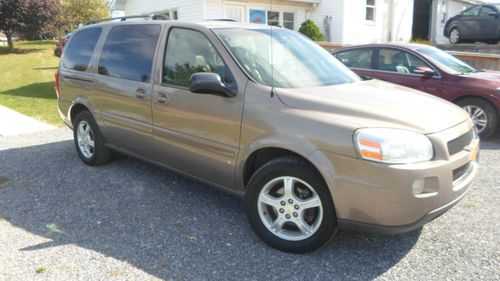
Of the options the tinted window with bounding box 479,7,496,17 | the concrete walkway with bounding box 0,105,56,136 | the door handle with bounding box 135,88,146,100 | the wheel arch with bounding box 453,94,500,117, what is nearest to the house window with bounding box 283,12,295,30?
the tinted window with bounding box 479,7,496,17

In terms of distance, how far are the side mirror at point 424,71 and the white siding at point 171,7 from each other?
9.83m

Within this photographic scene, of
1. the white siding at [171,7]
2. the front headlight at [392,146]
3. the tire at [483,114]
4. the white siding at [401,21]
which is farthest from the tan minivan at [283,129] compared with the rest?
the white siding at [401,21]

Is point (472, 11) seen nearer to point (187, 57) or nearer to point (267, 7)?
point (267, 7)

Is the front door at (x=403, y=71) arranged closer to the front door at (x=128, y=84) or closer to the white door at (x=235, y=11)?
the front door at (x=128, y=84)

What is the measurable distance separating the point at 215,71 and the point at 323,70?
40.9 inches

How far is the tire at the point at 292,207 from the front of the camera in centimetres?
312

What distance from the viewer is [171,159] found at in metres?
4.24

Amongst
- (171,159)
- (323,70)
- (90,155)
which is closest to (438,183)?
(323,70)

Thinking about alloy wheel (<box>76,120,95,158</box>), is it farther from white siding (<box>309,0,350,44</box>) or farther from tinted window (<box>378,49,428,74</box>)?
white siding (<box>309,0,350,44</box>)

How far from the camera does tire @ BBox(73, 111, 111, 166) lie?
529cm

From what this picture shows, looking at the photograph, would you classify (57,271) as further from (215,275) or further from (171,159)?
(171,159)

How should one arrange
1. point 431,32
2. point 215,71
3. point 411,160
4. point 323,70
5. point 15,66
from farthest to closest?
point 431,32, point 15,66, point 323,70, point 215,71, point 411,160

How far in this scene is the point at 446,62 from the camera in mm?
7547

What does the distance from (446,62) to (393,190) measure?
18.4 ft
